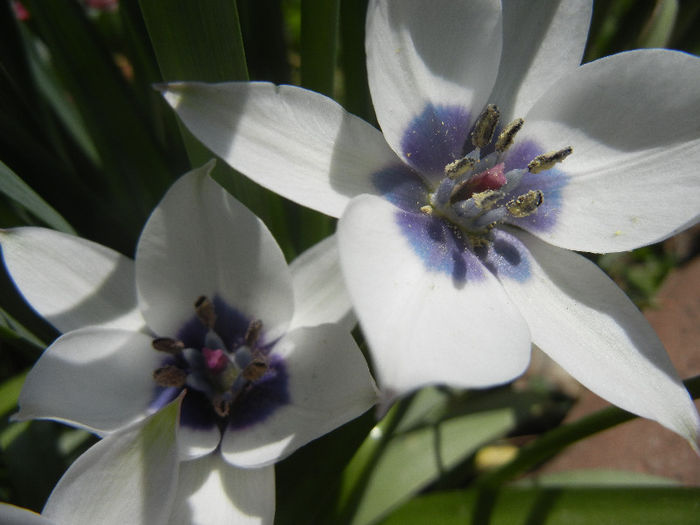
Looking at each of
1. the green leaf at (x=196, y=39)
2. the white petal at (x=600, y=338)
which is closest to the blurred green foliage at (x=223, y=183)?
the green leaf at (x=196, y=39)

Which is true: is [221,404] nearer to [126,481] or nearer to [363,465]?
[126,481]

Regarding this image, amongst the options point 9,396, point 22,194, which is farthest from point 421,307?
point 9,396

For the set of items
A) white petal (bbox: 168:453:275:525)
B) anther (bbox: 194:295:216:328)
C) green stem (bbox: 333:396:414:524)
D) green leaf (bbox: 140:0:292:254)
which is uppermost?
green leaf (bbox: 140:0:292:254)

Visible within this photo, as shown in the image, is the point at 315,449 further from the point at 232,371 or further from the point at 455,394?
the point at 455,394

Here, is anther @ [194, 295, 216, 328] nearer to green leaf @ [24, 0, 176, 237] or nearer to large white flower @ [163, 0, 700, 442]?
large white flower @ [163, 0, 700, 442]

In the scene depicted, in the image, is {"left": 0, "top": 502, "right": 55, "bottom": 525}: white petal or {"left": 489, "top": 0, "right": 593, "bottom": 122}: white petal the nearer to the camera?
{"left": 0, "top": 502, "right": 55, "bottom": 525}: white petal

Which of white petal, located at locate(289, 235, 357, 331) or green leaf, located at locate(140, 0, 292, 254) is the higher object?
green leaf, located at locate(140, 0, 292, 254)

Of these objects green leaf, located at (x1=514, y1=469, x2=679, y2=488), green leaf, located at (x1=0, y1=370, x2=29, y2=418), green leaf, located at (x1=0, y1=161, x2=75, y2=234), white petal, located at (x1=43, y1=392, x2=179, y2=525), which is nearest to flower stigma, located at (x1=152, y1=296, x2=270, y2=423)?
white petal, located at (x1=43, y1=392, x2=179, y2=525)

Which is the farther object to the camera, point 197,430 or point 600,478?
point 600,478
